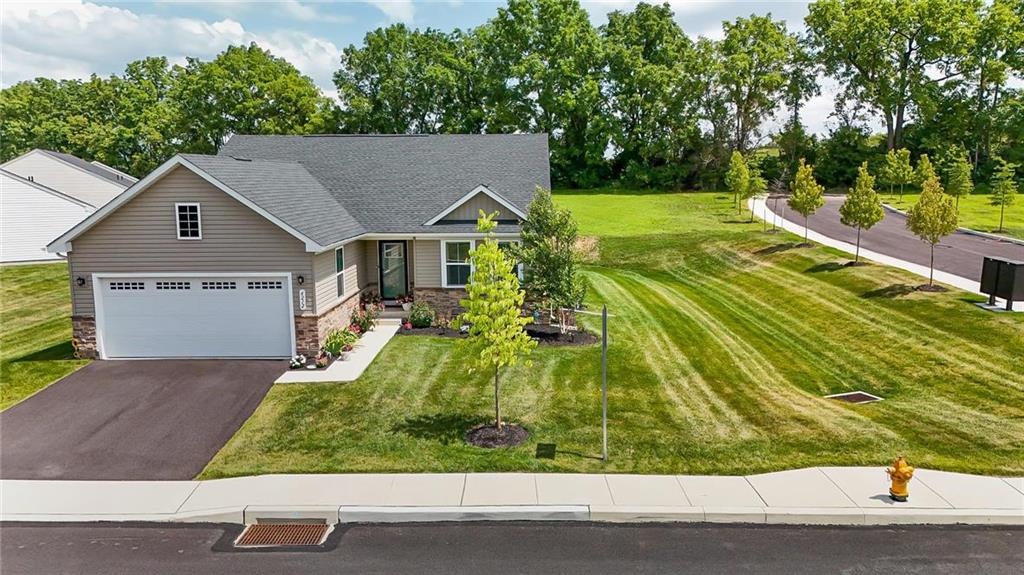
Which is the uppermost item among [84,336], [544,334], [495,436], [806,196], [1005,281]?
[806,196]

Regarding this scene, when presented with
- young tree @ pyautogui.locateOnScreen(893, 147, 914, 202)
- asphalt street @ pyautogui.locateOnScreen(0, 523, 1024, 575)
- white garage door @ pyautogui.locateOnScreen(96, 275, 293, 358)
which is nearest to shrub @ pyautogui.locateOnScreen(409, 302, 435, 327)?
white garage door @ pyautogui.locateOnScreen(96, 275, 293, 358)

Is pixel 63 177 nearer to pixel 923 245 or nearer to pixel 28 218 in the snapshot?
pixel 28 218

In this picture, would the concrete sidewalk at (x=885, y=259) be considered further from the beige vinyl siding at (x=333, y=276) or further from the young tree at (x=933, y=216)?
the beige vinyl siding at (x=333, y=276)

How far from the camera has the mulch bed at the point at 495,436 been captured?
12.7 metres

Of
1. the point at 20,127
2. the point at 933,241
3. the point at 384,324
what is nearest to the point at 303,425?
the point at 384,324

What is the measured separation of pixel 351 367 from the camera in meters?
17.5

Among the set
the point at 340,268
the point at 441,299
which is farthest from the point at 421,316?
the point at 340,268

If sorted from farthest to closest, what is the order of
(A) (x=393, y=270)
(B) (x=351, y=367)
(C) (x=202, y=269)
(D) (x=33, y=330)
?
1. (A) (x=393, y=270)
2. (D) (x=33, y=330)
3. (C) (x=202, y=269)
4. (B) (x=351, y=367)

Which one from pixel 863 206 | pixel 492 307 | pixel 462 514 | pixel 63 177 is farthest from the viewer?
pixel 63 177

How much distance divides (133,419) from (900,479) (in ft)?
48.1

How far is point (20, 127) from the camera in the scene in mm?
72500

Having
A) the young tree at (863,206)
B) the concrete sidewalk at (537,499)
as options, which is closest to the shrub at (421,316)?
the concrete sidewalk at (537,499)

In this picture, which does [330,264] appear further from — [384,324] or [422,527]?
[422,527]

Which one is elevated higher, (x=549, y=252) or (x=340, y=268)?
(x=549, y=252)
